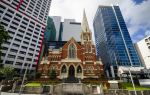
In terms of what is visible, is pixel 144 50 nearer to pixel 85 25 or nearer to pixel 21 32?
pixel 85 25

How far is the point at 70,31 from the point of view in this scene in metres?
127

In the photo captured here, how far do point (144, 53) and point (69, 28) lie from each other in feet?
256

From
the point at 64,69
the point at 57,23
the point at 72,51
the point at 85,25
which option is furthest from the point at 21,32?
the point at 57,23

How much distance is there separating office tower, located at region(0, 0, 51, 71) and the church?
12.0 m

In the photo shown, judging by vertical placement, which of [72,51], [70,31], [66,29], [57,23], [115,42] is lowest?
[72,51]

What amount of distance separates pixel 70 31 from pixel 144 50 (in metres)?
74.1

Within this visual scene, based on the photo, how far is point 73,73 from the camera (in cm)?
4541

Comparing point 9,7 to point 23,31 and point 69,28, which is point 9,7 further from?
point 69,28

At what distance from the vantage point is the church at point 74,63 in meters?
44.7

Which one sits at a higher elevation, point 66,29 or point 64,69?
point 66,29

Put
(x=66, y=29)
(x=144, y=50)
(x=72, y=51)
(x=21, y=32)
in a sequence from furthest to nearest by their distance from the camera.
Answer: (x=66, y=29) < (x=144, y=50) < (x=21, y=32) < (x=72, y=51)

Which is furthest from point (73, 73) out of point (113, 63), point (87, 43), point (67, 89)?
point (113, 63)

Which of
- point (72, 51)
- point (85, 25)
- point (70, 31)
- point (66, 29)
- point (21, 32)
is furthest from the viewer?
point (66, 29)

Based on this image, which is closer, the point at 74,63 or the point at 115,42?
the point at 74,63
